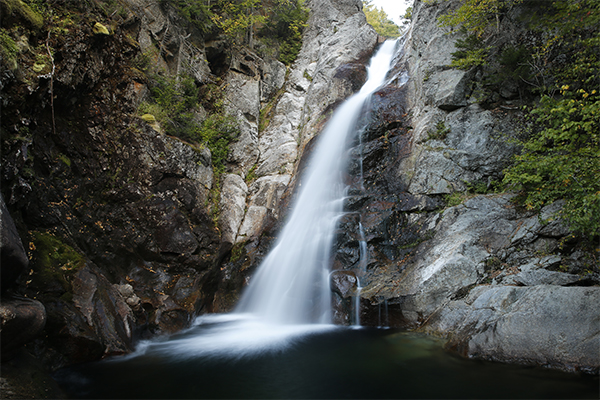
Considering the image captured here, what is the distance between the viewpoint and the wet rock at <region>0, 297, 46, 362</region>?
3934mm

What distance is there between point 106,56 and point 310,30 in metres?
17.1

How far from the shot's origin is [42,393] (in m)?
3.86

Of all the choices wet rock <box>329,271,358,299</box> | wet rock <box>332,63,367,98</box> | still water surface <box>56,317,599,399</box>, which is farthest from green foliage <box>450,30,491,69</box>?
still water surface <box>56,317,599,399</box>

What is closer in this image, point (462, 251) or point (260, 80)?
point (462, 251)

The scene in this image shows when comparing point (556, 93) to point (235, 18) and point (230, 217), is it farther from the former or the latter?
point (235, 18)

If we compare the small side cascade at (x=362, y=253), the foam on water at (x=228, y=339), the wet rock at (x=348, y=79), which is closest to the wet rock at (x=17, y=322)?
the foam on water at (x=228, y=339)

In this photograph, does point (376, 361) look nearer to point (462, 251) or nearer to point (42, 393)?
point (462, 251)

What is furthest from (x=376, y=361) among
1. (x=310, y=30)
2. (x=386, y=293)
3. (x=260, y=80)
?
(x=310, y=30)

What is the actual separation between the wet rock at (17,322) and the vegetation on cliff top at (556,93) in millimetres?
8818

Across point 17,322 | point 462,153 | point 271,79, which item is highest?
point 271,79

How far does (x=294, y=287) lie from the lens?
9.48m

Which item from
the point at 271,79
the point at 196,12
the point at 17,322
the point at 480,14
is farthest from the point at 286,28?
the point at 17,322

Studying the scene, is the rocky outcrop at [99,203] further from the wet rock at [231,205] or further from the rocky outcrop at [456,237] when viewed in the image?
the rocky outcrop at [456,237]

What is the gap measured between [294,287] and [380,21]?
45104mm
